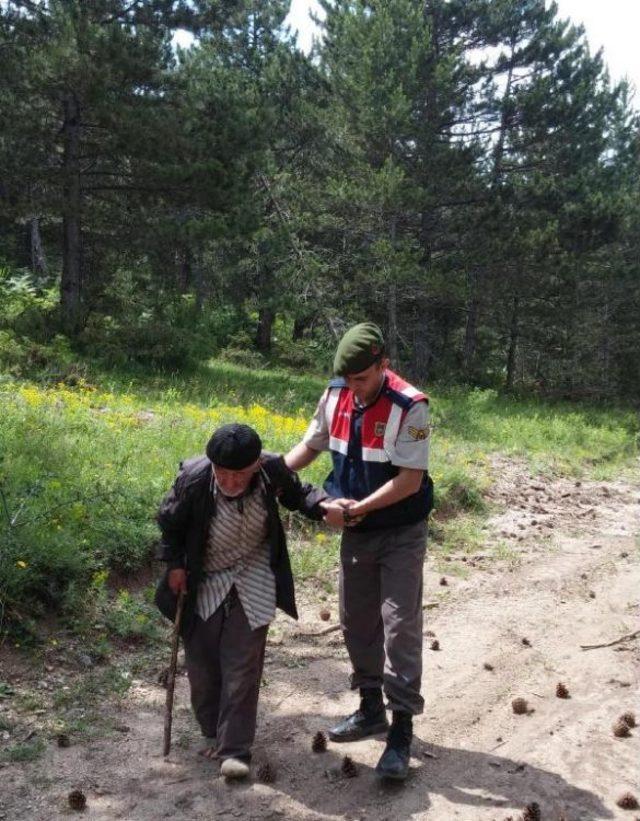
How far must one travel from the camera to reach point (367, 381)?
3.82m

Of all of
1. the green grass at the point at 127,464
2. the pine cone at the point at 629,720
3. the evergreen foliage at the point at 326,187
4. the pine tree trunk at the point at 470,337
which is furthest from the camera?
the pine tree trunk at the point at 470,337

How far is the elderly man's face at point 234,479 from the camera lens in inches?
142

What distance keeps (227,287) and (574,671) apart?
23.0 meters

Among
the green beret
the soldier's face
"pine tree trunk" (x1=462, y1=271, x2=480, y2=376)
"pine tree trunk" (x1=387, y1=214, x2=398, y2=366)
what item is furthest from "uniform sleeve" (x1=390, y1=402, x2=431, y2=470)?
"pine tree trunk" (x1=462, y1=271, x2=480, y2=376)

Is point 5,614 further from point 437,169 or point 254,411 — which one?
point 437,169

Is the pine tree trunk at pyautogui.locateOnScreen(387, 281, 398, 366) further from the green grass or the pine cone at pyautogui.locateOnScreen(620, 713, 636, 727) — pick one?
the pine cone at pyautogui.locateOnScreen(620, 713, 636, 727)

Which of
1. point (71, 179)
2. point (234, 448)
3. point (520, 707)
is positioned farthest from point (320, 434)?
point (71, 179)

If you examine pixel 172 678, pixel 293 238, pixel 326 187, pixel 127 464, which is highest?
pixel 326 187

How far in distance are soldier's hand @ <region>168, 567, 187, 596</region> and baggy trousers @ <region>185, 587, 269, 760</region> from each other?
0.69 ft

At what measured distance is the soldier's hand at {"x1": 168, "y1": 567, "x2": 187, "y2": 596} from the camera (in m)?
3.81

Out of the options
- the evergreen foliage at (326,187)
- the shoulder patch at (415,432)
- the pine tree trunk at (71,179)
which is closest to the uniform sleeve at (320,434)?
the shoulder patch at (415,432)

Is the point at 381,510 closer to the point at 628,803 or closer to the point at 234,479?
the point at 234,479

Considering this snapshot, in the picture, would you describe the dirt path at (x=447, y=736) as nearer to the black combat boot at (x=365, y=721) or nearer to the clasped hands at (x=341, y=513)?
the black combat boot at (x=365, y=721)

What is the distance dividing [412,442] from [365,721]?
1616mm
